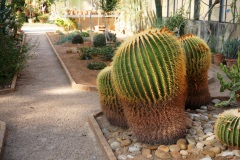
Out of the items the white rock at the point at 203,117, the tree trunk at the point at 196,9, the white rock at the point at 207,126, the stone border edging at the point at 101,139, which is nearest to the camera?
the stone border edging at the point at 101,139

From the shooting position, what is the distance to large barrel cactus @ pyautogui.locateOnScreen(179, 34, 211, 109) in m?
4.17

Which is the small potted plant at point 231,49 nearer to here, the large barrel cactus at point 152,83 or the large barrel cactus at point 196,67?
the large barrel cactus at point 196,67

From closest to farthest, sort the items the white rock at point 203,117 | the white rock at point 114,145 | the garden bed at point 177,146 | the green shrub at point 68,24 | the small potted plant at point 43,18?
the garden bed at point 177,146, the white rock at point 114,145, the white rock at point 203,117, the green shrub at point 68,24, the small potted plant at point 43,18

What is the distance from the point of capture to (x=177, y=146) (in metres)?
3.33

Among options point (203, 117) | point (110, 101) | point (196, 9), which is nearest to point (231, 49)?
point (196, 9)

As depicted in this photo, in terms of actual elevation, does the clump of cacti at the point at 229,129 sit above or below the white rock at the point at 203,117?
Result: above

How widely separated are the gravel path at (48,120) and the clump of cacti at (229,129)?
129 centimetres

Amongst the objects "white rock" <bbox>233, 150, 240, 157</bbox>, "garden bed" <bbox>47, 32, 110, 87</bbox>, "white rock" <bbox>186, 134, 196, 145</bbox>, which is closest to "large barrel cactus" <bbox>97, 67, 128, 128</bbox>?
"white rock" <bbox>186, 134, 196, 145</bbox>

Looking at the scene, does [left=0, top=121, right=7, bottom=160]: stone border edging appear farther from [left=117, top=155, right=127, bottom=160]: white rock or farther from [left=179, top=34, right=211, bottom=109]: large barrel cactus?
[left=179, top=34, right=211, bottom=109]: large barrel cactus

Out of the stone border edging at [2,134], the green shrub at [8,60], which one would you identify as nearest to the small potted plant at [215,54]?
the green shrub at [8,60]

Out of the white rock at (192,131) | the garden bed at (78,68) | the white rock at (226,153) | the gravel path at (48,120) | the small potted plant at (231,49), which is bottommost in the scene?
the gravel path at (48,120)

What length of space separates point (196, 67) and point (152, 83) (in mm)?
1260

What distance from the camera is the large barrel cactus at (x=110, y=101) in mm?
3945

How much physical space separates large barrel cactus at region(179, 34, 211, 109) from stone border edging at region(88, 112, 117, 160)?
4.51 feet
